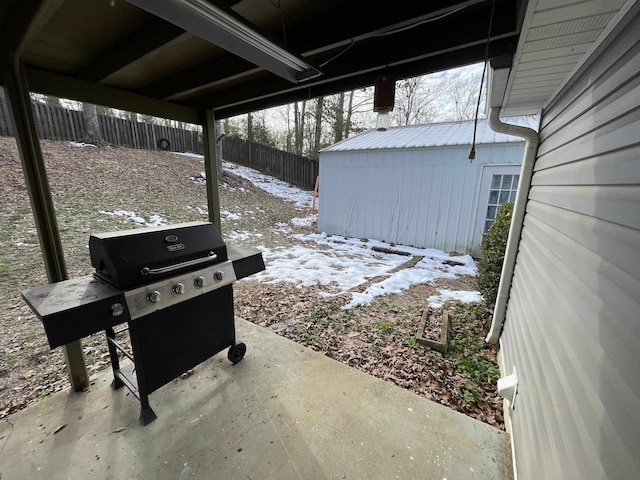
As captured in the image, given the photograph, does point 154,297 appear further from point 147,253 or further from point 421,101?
point 421,101

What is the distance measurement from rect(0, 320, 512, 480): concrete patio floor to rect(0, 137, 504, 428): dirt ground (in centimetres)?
32

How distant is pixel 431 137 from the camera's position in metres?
6.57

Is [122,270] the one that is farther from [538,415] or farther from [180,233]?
[538,415]

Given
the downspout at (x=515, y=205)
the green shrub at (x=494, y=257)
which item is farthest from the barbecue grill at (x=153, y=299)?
the green shrub at (x=494, y=257)

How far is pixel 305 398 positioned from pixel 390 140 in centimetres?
650

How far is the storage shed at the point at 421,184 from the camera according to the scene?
557cm

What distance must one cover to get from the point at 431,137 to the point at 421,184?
1271 millimetres

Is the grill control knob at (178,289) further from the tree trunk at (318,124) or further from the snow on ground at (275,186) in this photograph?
the tree trunk at (318,124)

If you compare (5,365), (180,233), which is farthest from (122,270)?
(5,365)

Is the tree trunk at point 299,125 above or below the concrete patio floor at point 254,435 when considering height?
above

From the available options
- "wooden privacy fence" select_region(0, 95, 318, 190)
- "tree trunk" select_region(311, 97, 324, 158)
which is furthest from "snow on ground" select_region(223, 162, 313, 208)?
"tree trunk" select_region(311, 97, 324, 158)

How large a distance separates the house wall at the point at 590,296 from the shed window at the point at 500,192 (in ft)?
13.6

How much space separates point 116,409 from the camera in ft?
6.41

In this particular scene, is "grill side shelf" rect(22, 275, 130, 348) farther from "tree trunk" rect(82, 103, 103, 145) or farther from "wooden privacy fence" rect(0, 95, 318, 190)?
"tree trunk" rect(82, 103, 103, 145)
